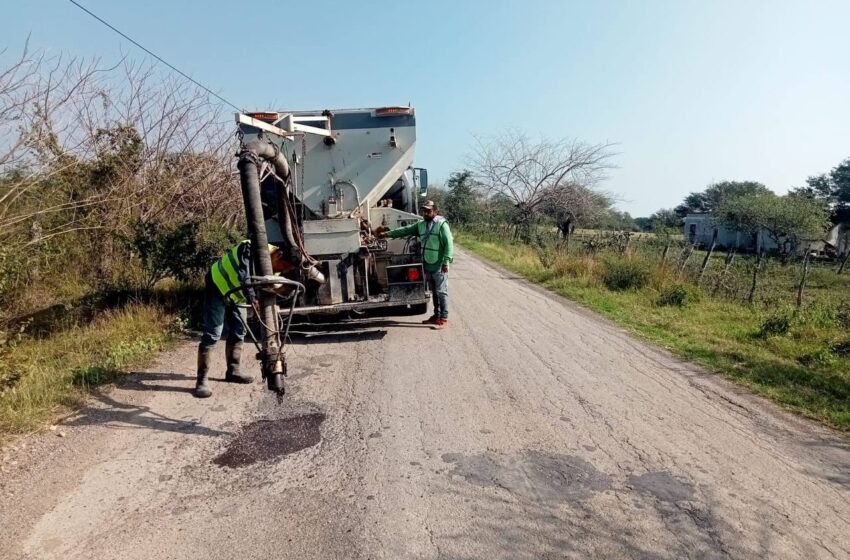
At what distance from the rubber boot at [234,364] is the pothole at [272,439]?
1.00m

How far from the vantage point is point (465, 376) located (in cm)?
541

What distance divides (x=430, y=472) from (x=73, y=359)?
4.16 metres

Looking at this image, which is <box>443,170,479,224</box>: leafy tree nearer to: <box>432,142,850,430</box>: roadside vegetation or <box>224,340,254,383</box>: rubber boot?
<box>432,142,850,430</box>: roadside vegetation

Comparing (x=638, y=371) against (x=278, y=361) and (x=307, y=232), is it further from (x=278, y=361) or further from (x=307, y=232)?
(x=307, y=232)

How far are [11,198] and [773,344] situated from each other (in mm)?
9244

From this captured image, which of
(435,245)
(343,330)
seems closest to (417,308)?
(435,245)

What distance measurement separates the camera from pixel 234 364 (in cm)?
507

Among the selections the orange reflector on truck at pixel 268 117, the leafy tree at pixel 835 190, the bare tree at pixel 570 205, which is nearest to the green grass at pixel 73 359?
the orange reflector on truck at pixel 268 117

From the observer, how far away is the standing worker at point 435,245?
24.3 feet

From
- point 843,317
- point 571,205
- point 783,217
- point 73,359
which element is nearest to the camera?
point 73,359

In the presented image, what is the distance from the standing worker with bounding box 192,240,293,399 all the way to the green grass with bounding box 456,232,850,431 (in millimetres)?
5032

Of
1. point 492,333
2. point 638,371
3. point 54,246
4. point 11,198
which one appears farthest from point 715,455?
point 54,246

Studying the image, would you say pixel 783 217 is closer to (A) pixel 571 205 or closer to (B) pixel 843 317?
(A) pixel 571 205

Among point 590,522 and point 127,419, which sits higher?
point 127,419
